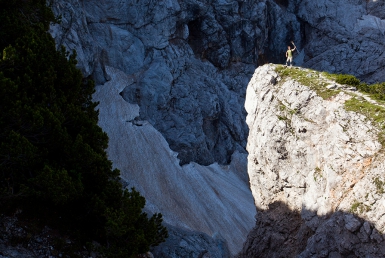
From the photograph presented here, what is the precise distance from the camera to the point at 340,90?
16.6 metres

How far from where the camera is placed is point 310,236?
1574cm

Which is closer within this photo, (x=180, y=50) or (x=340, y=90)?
(x=340, y=90)

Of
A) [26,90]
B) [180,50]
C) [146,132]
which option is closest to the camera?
[26,90]

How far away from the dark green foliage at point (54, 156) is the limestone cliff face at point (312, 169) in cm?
626

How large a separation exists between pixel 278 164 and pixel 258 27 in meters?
38.1

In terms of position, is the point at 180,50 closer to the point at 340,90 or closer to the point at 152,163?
the point at 152,163

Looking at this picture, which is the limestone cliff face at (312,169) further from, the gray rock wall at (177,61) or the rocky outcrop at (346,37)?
the rocky outcrop at (346,37)

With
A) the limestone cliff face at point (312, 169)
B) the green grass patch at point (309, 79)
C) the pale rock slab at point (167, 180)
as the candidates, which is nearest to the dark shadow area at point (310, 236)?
the limestone cliff face at point (312, 169)

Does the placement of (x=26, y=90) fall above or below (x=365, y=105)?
above

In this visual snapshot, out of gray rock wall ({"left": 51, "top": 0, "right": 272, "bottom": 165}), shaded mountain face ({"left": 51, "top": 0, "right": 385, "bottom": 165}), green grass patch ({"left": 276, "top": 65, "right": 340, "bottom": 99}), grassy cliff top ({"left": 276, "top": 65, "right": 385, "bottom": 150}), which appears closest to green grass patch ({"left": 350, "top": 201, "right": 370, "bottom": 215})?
grassy cliff top ({"left": 276, "top": 65, "right": 385, "bottom": 150})

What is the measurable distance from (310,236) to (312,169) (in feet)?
9.35

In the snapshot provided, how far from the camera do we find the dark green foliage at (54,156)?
1196 centimetres

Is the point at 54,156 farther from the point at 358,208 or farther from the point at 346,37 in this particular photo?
the point at 346,37

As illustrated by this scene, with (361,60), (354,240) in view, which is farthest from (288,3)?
(354,240)
